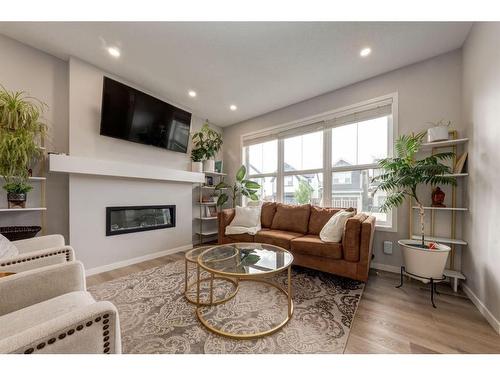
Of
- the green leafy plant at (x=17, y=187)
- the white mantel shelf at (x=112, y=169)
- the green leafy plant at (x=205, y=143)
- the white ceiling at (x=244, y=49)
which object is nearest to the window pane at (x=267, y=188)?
the green leafy plant at (x=205, y=143)

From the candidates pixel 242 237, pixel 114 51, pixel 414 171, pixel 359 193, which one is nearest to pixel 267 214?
pixel 242 237

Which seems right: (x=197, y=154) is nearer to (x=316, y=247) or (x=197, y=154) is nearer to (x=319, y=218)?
(x=319, y=218)

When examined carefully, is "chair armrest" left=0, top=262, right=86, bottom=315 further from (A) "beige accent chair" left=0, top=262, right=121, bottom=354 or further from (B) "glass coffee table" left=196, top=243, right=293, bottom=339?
(B) "glass coffee table" left=196, top=243, right=293, bottom=339

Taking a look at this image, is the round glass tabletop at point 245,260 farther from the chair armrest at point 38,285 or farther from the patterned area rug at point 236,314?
the chair armrest at point 38,285

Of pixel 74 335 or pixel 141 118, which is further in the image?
pixel 141 118

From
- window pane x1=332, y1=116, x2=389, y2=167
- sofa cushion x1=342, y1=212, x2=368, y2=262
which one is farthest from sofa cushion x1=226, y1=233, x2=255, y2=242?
window pane x1=332, y1=116, x2=389, y2=167

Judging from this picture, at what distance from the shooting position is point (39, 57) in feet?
7.43

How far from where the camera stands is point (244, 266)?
1.68m

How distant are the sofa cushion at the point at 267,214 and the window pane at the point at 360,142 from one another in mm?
1201

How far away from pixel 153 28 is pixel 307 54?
5.22 ft

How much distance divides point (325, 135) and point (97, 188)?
10.9ft

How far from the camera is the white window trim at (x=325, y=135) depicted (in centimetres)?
252
